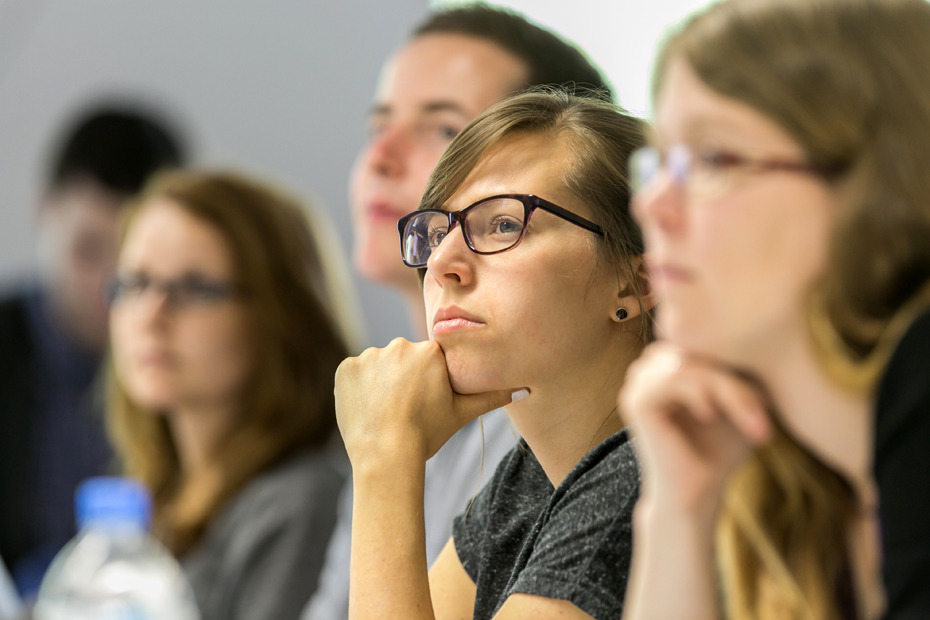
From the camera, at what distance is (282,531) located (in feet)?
6.13

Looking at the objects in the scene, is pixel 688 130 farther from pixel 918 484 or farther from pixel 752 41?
pixel 918 484

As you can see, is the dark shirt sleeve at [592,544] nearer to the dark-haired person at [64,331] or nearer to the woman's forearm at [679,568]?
the woman's forearm at [679,568]

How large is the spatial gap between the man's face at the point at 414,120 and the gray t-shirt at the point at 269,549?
1.59ft

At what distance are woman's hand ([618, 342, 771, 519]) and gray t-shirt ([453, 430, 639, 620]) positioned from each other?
167 millimetres

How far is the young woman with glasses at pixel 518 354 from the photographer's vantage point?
0.85 meters

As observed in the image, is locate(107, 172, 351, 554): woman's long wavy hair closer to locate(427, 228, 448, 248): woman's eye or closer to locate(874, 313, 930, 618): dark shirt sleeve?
locate(427, 228, 448, 248): woman's eye

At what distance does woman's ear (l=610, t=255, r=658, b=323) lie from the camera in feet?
3.04

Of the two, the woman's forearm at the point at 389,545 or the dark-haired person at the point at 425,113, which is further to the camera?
the dark-haired person at the point at 425,113

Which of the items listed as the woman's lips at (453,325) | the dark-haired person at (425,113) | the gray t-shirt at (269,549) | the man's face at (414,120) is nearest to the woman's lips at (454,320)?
the woman's lips at (453,325)

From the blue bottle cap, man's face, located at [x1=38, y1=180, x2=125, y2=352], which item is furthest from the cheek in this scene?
man's face, located at [x1=38, y1=180, x2=125, y2=352]

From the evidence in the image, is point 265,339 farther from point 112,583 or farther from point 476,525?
point 476,525

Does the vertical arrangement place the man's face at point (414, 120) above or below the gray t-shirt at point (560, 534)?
above

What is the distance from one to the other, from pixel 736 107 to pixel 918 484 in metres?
0.23

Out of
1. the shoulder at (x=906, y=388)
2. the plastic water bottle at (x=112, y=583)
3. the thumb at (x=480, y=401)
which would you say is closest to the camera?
the shoulder at (x=906, y=388)
